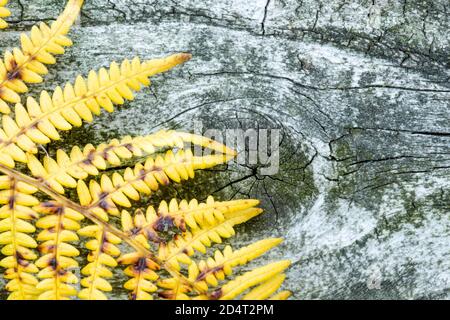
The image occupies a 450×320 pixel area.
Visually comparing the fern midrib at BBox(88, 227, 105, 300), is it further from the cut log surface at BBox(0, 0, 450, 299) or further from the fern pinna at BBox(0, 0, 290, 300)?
the cut log surface at BBox(0, 0, 450, 299)

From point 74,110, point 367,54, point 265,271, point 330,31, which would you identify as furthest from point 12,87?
point 367,54

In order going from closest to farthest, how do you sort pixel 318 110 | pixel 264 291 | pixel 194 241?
pixel 264 291
pixel 194 241
pixel 318 110

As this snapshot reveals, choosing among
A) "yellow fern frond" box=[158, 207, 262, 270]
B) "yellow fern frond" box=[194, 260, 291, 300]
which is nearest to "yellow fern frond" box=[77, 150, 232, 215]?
"yellow fern frond" box=[158, 207, 262, 270]

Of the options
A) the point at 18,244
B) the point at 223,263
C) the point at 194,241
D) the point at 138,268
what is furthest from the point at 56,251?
the point at 223,263

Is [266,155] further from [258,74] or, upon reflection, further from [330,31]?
[330,31]

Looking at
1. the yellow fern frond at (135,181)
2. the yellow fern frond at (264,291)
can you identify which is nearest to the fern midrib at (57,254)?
the yellow fern frond at (135,181)

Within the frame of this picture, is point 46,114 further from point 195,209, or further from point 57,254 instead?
point 195,209

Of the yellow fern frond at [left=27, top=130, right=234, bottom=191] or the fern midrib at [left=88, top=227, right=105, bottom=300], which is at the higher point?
the yellow fern frond at [left=27, top=130, right=234, bottom=191]

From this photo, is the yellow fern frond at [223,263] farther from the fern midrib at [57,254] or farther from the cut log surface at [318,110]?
the fern midrib at [57,254]
